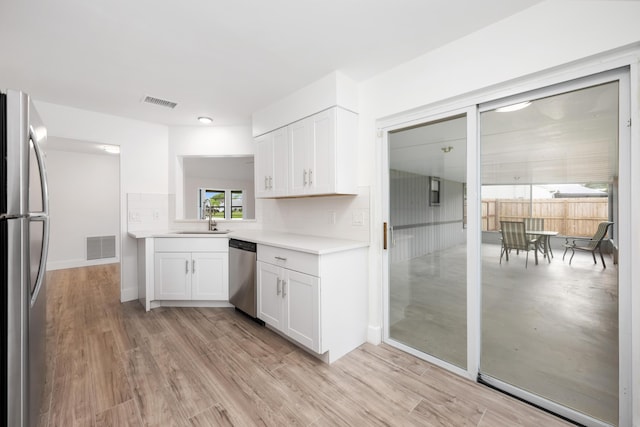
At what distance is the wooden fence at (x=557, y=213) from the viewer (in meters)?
1.53

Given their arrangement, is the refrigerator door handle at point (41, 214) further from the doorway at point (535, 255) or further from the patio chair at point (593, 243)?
the patio chair at point (593, 243)

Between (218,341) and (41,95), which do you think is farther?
(41,95)

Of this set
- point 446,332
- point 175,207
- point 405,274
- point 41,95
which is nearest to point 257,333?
point 405,274

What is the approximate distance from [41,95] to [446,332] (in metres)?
4.46

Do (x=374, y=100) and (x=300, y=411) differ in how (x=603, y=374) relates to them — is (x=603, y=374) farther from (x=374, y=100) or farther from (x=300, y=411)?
(x=374, y=100)

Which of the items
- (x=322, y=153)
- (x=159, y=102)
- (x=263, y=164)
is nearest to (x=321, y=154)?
(x=322, y=153)

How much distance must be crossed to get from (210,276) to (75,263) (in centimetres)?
403

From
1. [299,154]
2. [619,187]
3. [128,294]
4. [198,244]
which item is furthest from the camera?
[128,294]

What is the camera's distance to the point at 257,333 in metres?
2.58

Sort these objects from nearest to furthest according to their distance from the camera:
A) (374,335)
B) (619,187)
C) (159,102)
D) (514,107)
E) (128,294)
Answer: (619,187), (514,107), (374,335), (159,102), (128,294)

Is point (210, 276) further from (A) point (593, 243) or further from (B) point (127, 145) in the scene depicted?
(A) point (593, 243)

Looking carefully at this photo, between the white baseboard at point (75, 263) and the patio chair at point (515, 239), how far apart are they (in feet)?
22.2

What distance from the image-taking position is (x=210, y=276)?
319 cm

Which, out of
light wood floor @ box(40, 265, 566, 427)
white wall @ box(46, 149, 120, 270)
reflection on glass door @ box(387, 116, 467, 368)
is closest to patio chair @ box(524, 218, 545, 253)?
reflection on glass door @ box(387, 116, 467, 368)
